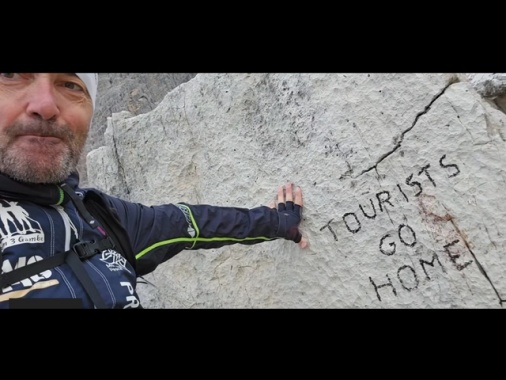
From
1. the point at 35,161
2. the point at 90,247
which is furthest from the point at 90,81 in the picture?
the point at 90,247

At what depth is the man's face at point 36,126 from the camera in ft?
5.48

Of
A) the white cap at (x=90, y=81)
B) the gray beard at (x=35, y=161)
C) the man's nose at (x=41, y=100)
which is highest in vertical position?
the white cap at (x=90, y=81)

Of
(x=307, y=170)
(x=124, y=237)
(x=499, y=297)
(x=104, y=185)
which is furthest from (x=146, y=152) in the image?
(x=499, y=297)

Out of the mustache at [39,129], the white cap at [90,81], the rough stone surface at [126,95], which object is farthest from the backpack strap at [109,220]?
the rough stone surface at [126,95]

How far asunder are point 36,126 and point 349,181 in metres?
1.53

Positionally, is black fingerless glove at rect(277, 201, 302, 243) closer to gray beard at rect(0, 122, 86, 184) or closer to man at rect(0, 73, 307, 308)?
man at rect(0, 73, 307, 308)

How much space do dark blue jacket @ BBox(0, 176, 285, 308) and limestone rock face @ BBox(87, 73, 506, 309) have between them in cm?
53

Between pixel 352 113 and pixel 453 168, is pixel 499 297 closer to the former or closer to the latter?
pixel 453 168

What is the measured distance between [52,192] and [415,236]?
5.39ft

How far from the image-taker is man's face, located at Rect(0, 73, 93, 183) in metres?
1.67

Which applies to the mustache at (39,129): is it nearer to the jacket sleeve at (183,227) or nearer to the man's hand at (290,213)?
the jacket sleeve at (183,227)

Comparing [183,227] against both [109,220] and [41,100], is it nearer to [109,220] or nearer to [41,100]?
[109,220]

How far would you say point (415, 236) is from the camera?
229cm

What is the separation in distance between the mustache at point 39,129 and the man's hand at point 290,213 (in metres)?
1.25
